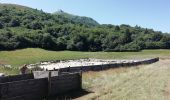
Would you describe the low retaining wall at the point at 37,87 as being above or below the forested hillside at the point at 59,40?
below

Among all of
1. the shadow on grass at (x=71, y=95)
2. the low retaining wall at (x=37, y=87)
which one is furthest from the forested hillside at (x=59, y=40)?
the shadow on grass at (x=71, y=95)

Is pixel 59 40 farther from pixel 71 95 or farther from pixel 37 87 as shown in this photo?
pixel 37 87

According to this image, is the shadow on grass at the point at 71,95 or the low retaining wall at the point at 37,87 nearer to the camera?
the low retaining wall at the point at 37,87

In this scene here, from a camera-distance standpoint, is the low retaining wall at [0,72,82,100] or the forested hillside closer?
the low retaining wall at [0,72,82,100]

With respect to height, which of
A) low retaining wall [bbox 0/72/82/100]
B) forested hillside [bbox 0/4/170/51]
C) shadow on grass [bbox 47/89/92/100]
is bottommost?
shadow on grass [bbox 47/89/92/100]

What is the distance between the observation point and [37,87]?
2020cm

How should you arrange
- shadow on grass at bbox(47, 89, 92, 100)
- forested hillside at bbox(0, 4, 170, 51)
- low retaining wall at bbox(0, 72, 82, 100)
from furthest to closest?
forested hillside at bbox(0, 4, 170, 51) → shadow on grass at bbox(47, 89, 92, 100) → low retaining wall at bbox(0, 72, 82, 100)

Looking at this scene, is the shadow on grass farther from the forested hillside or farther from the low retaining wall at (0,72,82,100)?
the forested hillside

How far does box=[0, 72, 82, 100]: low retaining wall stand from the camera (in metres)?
18.0

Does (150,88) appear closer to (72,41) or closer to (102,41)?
(72,41)

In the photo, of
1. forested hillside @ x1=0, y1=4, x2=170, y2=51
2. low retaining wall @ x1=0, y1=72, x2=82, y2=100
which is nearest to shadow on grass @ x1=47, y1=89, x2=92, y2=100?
low retaining wall @ x1=0, y1=72, x2=82, y2=100

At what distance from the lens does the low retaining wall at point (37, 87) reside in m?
18.0

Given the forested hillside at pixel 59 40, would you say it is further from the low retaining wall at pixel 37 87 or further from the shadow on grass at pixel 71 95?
the shadow on grass at pixel 71 95

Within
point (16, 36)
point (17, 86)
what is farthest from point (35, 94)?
point (16, 36)
